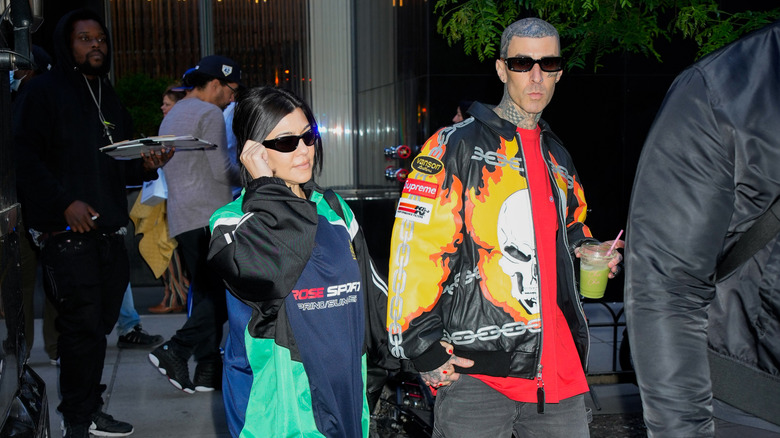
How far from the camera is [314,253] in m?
2.85

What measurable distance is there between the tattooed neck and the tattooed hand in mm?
973

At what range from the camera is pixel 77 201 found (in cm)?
493

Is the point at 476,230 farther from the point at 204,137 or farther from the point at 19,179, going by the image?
the point at 204,137

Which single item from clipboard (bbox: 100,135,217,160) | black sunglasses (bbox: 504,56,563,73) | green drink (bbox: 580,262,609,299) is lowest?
green drink (bbox: 580,262,609,299)

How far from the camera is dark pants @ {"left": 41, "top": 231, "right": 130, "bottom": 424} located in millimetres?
4922

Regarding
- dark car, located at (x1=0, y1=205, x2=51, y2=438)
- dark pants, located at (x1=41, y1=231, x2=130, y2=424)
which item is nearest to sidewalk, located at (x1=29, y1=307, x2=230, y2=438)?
dark pants, located at (x1=41, y1=231, x2=130, y2=424)

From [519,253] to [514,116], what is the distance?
1.99ft

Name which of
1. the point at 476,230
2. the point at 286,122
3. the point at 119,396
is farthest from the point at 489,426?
the point at 119,396

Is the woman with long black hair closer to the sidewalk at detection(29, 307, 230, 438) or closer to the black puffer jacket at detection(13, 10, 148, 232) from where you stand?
the black puffer jacket at detection(13, 10, 148, 232)

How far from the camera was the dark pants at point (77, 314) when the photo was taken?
4.92m

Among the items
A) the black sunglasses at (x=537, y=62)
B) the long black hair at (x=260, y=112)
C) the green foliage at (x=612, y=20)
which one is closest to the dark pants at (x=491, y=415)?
the long black hair at (x=260, y=112)

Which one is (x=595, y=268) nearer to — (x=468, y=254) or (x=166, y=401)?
(x=468, y=254)

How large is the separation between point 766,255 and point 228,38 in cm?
1077

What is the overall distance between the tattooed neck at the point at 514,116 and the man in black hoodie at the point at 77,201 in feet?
8.69
